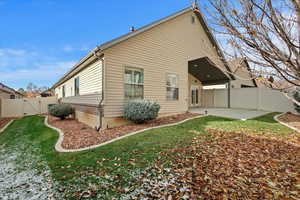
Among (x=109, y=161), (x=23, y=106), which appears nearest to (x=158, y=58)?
(x=109, y=161)

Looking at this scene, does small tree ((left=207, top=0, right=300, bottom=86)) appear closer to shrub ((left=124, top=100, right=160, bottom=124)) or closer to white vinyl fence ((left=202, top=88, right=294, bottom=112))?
shrub ((left=124, top=100, right=160, bottom=124))

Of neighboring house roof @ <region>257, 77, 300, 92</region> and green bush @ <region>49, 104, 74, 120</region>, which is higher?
neighboring house roof @ <region>257, 77, 300, 92</region>

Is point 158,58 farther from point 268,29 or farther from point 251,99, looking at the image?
point 251,99

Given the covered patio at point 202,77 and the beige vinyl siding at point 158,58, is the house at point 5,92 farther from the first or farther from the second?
the covered patio at point 202,77

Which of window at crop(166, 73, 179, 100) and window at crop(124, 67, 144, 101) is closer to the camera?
window at crop(124, 67, 144, 101)

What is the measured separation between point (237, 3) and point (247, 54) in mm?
718

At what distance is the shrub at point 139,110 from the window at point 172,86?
8.32 ft

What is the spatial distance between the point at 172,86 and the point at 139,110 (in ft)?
11.8

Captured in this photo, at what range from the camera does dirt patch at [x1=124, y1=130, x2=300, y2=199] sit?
261 cm

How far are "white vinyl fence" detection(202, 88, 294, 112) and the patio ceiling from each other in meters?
1.47

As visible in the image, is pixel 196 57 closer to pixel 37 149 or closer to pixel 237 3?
pixel 237 3

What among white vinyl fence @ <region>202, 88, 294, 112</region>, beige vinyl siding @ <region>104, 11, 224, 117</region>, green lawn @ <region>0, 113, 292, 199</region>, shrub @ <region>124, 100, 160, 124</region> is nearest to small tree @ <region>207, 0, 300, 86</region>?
green lawn @ <region>0, 113, 292, 199</region>

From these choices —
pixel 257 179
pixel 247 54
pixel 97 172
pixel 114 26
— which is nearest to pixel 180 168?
pixel 257 179

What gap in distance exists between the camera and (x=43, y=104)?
19.0 meters
